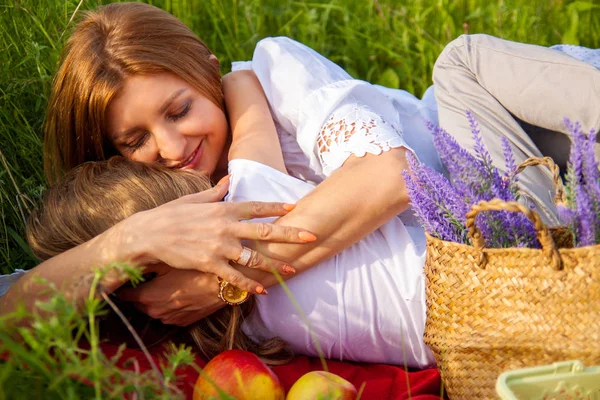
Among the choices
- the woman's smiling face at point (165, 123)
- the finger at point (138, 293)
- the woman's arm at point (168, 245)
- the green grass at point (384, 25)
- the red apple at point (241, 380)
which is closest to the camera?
the red apple at point (241, 380)

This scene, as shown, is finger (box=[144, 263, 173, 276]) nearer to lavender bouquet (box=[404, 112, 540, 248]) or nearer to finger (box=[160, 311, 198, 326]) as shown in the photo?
finger (box=[160, 311, 198, 326])

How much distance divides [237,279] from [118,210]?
45cm

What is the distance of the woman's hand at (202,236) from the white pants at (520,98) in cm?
86

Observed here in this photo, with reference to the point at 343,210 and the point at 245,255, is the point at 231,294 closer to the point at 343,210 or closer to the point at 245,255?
the point at 245,255

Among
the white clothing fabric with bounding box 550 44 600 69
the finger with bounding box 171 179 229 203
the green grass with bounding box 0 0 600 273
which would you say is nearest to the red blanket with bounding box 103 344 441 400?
the finger with bounding box 171 179 229 203

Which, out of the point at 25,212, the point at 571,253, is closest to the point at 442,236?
the point at 571,253

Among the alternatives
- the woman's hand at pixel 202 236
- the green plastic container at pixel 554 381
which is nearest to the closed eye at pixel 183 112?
the woman's hand at pixel 202 236

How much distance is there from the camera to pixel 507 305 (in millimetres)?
1842

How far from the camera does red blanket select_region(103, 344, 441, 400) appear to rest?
90.0 inches

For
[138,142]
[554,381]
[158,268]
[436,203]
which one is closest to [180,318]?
[158,268]

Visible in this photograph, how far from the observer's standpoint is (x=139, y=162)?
2.55 metres

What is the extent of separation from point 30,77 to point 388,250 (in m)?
1.90

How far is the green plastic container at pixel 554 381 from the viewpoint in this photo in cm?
169

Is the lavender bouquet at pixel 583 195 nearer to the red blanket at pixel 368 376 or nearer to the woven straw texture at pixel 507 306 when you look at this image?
the woven straw texture at pixel 507 306
